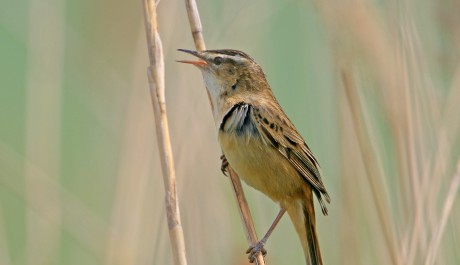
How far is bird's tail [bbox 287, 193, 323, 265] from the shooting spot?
2.94 meters

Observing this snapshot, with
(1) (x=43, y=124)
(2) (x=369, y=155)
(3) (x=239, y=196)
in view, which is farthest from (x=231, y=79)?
(1) (x=43, y=124)

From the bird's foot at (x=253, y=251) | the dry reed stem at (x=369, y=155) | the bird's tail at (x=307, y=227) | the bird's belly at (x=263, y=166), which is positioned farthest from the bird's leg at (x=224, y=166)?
the dry reed stem at (x=369, y=155)

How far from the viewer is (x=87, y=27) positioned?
3682 mm

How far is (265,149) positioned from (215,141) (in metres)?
0.39

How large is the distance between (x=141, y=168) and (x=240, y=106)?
1.65 ft

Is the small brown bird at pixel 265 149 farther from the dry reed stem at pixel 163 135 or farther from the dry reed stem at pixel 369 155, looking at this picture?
the dry reed stem at pixel 163 135

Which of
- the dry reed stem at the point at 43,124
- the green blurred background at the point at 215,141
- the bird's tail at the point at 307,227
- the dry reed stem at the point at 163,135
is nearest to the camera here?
the dry reed stem at the point at 163,135

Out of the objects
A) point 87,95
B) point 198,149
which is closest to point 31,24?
point 87,95

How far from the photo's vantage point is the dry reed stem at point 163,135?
90.7 inches

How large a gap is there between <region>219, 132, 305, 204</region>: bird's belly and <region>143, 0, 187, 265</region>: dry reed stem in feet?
2.06

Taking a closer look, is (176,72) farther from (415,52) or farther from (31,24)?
(415,52)

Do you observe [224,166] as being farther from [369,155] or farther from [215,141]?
[369,155]

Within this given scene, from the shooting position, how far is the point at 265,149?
122 inches

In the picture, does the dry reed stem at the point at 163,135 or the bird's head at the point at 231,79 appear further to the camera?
the bird's head at the point at 231,79
